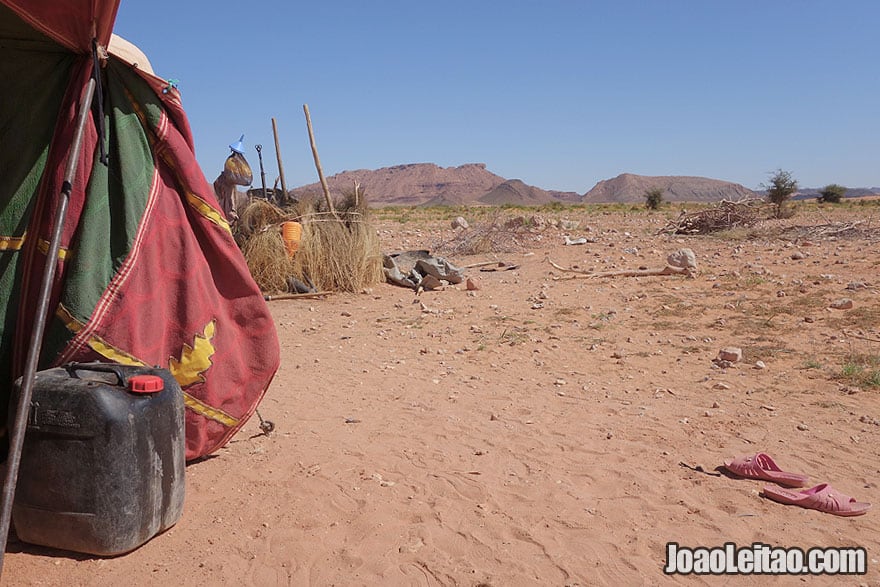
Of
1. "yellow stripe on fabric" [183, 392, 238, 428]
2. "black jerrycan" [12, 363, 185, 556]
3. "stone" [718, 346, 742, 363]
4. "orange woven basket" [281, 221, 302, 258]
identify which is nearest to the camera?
"black jerrycan" [12, 363, 185, 556]

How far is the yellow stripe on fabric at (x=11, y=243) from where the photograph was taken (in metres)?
2.60

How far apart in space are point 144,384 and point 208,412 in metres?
0.70

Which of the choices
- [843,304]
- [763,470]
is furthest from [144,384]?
[843,304]

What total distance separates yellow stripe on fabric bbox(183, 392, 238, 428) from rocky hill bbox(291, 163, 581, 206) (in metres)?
108

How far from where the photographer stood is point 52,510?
232cm

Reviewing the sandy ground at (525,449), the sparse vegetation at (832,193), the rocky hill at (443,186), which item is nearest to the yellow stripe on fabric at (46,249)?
the sandy ground at (525,449)

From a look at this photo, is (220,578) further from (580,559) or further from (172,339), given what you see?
(580,559)

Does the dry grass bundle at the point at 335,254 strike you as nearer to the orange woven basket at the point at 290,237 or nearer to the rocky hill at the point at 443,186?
the orange woven basket at the point at 290,237

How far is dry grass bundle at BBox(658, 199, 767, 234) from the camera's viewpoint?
14109 mm

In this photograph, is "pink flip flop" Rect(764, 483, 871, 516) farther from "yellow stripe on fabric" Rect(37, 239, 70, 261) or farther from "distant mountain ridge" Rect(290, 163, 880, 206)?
"distant mountain ridge" Rect(290, 163, 880, 206)

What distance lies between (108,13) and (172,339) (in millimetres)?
1285

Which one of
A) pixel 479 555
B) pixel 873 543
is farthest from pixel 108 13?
pixel 873 543

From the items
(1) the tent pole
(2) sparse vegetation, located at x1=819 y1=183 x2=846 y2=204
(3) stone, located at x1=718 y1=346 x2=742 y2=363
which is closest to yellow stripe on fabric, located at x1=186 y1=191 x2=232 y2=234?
(1) the tent pole

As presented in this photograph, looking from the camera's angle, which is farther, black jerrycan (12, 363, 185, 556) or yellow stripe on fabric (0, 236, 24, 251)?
yellow stripe on fabric (0, 236, 24, 251)
